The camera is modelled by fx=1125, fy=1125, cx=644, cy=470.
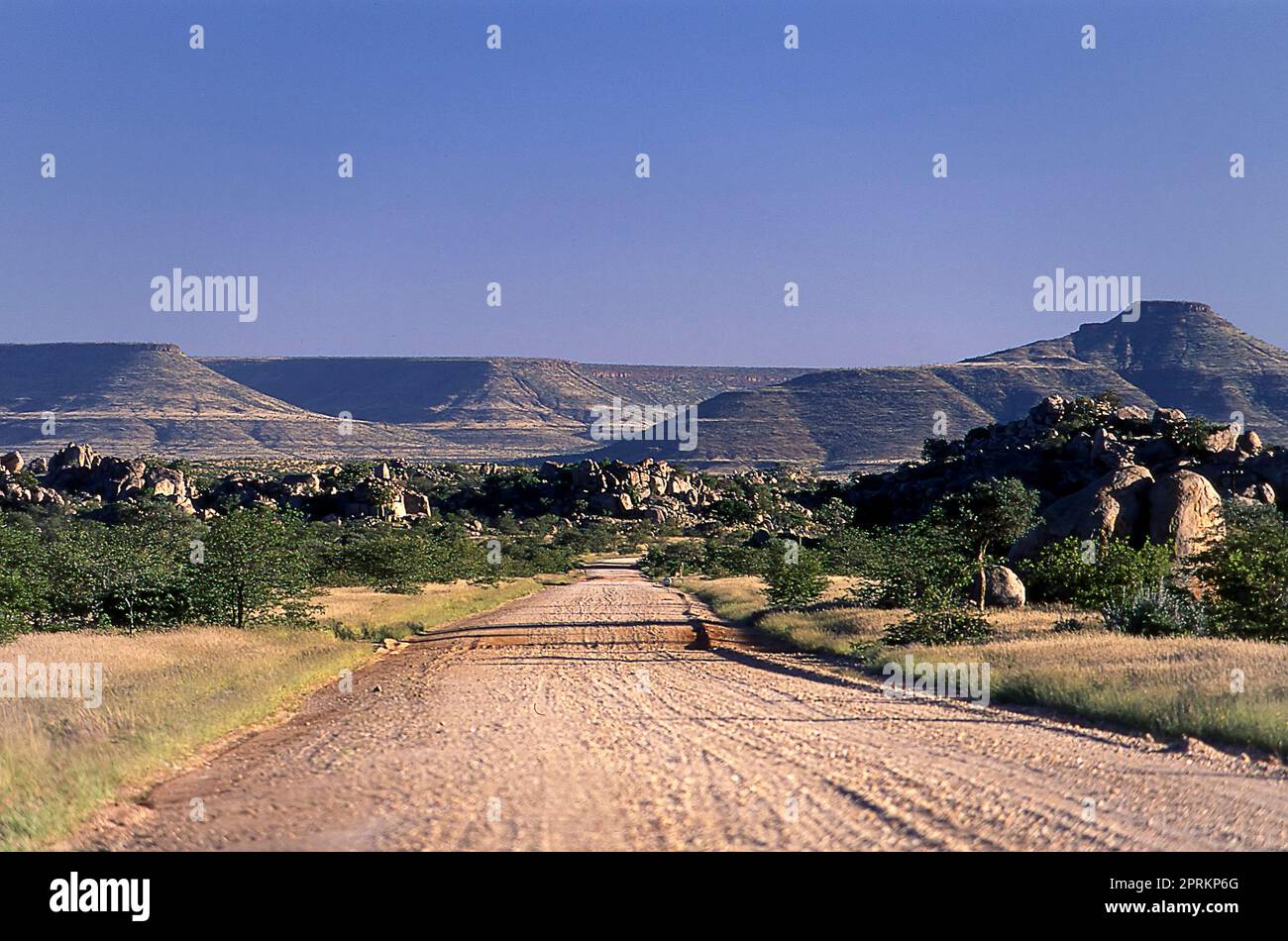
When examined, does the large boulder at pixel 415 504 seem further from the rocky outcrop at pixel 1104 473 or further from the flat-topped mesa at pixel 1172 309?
the flat-topped mesa at pixel 1172 309

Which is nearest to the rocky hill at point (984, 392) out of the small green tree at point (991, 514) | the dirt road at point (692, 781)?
the small green tree at point (991, 514)

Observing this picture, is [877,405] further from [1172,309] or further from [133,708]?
[133,708]

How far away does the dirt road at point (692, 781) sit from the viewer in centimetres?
770

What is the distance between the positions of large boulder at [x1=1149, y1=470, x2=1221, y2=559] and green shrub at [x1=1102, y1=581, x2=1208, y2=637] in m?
5.72

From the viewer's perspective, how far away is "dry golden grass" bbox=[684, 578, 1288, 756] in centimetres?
1195

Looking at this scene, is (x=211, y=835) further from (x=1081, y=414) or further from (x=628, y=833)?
(x=1081, y=414)

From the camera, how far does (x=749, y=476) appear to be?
124750 mm

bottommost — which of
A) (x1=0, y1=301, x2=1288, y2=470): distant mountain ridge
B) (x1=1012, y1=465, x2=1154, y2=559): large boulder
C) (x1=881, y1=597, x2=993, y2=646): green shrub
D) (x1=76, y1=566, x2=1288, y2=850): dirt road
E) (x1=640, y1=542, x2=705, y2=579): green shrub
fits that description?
(x1=640, y1=542, x2=705, y2=579): green shrub

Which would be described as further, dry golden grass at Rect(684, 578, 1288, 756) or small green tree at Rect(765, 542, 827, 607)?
small green tree at Rect(765, 542, 827, 607)

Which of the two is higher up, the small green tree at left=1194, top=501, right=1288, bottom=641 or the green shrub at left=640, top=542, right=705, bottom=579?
the small green tree at left=1194, top=501, right=1288, bottom=641

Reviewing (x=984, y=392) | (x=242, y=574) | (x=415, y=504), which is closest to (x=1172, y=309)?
(x=984, y=392)

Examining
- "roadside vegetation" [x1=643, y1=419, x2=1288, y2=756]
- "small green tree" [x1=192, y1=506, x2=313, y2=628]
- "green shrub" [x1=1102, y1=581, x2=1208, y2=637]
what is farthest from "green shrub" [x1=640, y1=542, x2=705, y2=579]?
"green shrub" [x1=1102, y1=581, x2=1208, y2=637]

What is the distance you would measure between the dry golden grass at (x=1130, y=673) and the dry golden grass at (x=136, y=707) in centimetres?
1009

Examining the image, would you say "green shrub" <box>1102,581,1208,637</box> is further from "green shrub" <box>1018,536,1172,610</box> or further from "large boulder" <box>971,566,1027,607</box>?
"large boulder" <box>971,566,1027,607</box>
